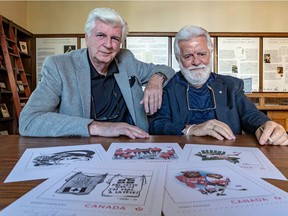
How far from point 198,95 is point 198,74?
0.11 meters

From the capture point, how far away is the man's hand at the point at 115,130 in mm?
925

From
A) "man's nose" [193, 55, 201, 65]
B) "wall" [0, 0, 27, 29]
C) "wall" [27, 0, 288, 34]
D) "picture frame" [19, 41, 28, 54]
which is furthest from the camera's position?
"wall" [27, 0, 288, 34]

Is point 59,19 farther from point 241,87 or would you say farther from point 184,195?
point 184,195

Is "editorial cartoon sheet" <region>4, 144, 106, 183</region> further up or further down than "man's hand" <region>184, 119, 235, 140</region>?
further down

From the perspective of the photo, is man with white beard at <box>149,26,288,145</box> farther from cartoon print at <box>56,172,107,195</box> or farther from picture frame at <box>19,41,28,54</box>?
picture frame at <box>19,41,28,54</box>

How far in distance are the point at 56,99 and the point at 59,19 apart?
9.83 feet

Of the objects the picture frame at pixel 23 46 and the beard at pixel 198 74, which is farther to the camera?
the picture frame at pixel 23 46

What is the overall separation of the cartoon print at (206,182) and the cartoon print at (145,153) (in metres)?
0.14

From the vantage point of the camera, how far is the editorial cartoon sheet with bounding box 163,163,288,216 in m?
0.37

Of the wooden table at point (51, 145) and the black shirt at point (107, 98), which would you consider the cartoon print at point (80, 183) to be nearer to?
the wooden table at point (51, 145)

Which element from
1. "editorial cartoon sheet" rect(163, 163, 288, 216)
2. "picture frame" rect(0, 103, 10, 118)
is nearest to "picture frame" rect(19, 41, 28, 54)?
"picture frame" rect(0, 103, 10, 118)

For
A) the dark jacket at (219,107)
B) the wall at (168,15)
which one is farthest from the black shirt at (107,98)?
the wall at (168,15)

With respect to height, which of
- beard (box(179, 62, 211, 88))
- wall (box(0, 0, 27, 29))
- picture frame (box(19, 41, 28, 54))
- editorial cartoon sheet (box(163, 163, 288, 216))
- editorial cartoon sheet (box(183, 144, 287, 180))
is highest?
wall (box(0, 0, 27, 29))

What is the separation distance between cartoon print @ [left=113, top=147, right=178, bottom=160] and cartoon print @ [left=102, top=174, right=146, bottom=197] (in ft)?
0.49
